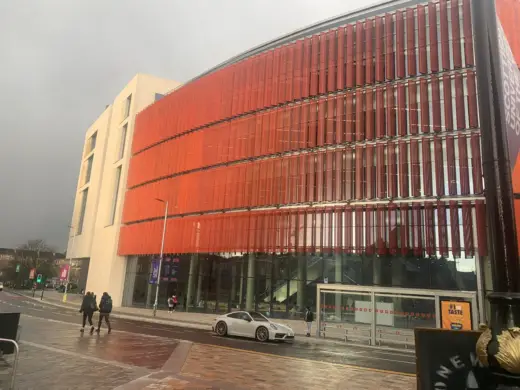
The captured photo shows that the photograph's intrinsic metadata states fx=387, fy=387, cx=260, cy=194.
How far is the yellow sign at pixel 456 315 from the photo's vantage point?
18188mm

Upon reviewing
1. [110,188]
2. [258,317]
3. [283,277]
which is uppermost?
[110,188]

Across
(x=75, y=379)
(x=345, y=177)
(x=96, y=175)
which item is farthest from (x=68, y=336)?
(x=96, y=175)

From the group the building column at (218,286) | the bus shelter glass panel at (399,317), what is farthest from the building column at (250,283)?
the bus shelter glass panel at (399,317)

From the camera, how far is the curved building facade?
28.4 m

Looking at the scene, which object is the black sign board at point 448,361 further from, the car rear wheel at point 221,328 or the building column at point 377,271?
the building column at point 377,271

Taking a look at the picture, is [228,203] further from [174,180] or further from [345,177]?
[345,177]

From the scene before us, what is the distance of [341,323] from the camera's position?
2206cm

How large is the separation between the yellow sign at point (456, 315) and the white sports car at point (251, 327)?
749 cm

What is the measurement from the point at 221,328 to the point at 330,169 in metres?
17.5

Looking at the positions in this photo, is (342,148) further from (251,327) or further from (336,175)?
(251,327)

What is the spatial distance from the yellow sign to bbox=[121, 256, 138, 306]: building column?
128ft

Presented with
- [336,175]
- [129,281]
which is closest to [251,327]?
[336,175]

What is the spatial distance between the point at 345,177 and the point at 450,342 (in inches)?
1147

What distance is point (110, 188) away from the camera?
55.8 m
